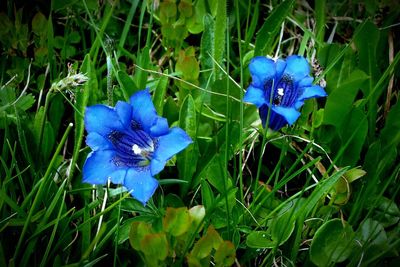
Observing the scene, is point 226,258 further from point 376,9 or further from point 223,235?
point 376,9

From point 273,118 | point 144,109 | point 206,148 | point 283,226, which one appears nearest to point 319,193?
point 283,226

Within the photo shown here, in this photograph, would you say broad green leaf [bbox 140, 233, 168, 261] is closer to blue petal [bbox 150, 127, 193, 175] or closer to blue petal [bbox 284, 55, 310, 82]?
blue petal [bbox 150, 127, 193, 175]

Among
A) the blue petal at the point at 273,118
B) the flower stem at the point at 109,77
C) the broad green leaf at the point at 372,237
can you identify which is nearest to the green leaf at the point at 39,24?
the flower stem at the point at 109,77

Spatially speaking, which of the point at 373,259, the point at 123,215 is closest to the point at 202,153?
the point at 123,215

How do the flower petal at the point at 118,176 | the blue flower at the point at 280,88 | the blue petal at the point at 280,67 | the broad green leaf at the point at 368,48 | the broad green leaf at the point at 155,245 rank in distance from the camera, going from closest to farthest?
the broad green leaf at the point at 155,245
the flower petal at the point at 118,176
the blue flower at the point at 280,88
the blue petal at the point at 280,67
the broad green leaf at the point at 368,48

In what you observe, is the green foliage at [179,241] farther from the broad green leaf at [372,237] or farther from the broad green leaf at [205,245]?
the broad green leaf at [372,237]

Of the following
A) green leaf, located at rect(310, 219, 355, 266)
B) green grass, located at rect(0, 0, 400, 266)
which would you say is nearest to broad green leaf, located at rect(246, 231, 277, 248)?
green grass, located at rect(0, 0, 400, 266)

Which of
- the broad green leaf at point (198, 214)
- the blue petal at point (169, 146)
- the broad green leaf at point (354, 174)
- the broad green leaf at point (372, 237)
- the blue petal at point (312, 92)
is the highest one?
the blue petal at point (312, 92)
